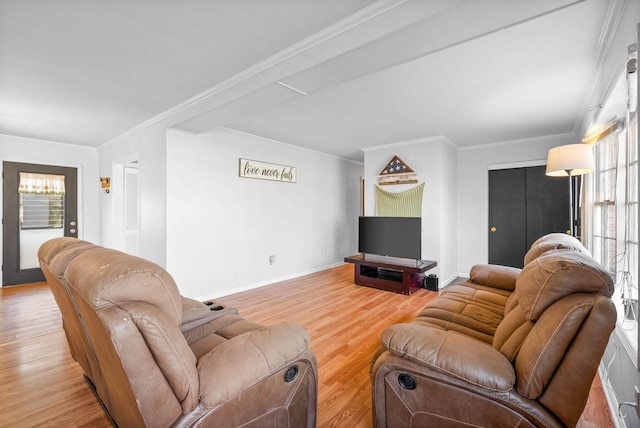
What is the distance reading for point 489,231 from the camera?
17.5ft

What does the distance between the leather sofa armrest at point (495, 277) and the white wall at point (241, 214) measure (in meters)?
3.21

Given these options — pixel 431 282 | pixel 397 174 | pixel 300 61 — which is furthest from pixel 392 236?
pixel 300 61

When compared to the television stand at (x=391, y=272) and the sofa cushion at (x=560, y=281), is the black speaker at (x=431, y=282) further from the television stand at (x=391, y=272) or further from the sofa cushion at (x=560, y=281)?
the sofa cushion at (x=560, y=281)

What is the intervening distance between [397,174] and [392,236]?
1.17m

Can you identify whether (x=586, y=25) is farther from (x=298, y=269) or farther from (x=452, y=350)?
(x=298, y=269)

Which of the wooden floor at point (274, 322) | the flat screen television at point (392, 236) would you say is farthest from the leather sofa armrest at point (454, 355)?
the flat screen television at point (392, 236)

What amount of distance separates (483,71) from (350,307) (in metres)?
2.95

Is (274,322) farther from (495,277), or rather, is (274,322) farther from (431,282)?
(431,282)

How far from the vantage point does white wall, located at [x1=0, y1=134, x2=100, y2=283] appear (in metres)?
4.91

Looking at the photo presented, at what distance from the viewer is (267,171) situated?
4.97 meters

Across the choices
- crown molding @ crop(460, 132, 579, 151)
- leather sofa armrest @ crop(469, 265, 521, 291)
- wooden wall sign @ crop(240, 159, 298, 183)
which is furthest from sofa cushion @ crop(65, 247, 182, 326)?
crown molding @ crop(460, 132, 579, 151)

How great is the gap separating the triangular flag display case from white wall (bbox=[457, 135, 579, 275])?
1.26 metres

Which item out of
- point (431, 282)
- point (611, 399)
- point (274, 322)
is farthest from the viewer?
point (431, 282)

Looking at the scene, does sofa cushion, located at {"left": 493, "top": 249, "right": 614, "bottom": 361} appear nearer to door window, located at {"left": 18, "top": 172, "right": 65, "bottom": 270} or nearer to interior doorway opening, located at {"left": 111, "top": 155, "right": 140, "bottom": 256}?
interior doorway opening, located at {"left": 111, "top": 155, "right": 140, "bottom": 256}
